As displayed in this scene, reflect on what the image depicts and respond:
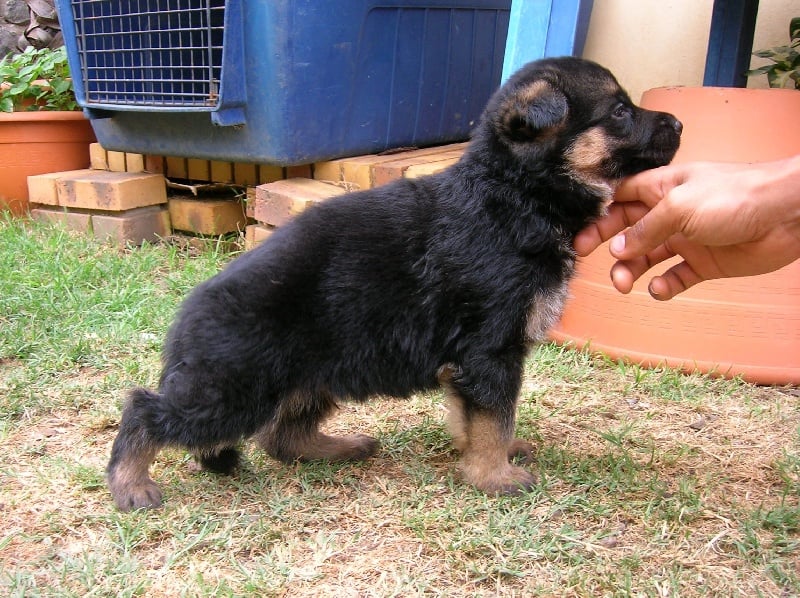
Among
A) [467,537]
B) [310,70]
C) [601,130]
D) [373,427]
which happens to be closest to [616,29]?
[310,70]

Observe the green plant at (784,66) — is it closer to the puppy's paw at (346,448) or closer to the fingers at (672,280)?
the fingers at (672,280)

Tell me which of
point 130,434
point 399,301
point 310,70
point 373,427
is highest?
point 310,70

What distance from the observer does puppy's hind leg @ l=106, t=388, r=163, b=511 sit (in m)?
2.74

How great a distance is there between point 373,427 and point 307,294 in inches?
41.1

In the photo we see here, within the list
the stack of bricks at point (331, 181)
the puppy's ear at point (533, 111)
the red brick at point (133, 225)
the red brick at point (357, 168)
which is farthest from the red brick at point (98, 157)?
the puppy's ear at point (533, 111)

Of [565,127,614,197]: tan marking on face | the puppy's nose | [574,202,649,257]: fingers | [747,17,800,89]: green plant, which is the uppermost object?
[747,17,800,89]: green plant

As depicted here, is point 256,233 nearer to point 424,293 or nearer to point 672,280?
point 424,293

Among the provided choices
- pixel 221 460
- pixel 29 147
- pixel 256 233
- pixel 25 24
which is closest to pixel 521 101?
pixel 221 460

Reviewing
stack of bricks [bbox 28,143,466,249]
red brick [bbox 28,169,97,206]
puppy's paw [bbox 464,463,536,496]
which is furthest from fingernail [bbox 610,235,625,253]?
red brick [bbox 28,169,97,206]

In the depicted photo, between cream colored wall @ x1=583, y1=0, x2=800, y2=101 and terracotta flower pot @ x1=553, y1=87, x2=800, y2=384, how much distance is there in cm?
151

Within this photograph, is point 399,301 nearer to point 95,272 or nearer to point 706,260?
point 706,260

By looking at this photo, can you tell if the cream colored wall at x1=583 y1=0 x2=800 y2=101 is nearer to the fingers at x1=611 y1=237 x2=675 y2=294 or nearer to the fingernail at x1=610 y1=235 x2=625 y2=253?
the fingers at x1=611 y1=237 x2=675 y2=294

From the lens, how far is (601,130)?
286 centimetres

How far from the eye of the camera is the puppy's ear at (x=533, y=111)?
8.87 feet
